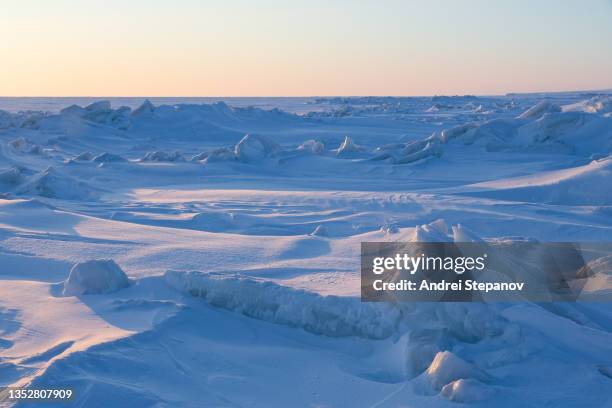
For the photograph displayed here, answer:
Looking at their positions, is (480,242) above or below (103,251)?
above

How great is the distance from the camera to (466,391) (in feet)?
8.21

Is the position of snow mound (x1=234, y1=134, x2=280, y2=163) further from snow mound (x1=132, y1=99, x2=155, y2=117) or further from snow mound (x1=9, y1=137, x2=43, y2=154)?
snow mound (x1=132, y1=99, x2=155, y2=117)

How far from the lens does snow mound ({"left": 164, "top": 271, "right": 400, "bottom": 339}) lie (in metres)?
3.19

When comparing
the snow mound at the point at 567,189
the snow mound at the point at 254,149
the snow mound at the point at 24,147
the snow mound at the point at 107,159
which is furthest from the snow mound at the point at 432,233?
the snow mound at the point at 24,147

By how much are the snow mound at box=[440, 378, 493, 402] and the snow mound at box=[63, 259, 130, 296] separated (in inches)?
77.4

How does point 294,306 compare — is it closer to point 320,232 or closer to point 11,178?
point 320,232

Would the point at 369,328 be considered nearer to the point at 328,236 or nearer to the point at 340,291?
the point at 340,291

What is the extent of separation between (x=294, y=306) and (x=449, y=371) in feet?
3.16

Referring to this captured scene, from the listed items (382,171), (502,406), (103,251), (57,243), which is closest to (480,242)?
(502,406)

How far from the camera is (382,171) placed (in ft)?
34.3

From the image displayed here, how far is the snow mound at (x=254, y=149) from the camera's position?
11.6 m

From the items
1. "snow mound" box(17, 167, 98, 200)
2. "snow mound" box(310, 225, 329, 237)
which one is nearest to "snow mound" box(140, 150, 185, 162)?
"snow mound" box(17, 167, 98, 200)

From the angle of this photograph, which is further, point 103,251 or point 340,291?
point 103,251

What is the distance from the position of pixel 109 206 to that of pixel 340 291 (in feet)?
15.1
